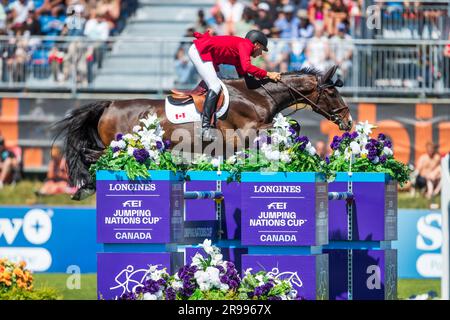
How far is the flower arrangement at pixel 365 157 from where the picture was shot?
10.2 metres

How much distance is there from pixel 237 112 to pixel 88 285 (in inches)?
116

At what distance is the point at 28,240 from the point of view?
48.3 ft

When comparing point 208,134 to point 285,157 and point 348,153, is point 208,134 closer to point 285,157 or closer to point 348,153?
point 348,153

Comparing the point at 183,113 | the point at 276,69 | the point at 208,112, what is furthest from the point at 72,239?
the point at 276,69

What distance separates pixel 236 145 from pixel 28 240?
12.8ft

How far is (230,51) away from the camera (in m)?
12.2

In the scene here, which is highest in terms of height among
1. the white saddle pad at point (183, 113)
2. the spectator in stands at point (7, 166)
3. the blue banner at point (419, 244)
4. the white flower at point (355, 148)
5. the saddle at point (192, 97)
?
the saddle at point (192, 97)

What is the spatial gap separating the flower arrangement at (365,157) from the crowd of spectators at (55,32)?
9.13 metres

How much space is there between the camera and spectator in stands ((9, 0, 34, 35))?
20.1 meters

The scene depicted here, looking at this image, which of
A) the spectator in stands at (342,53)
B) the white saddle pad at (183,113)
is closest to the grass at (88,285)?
the white saddle pad at (183,113)

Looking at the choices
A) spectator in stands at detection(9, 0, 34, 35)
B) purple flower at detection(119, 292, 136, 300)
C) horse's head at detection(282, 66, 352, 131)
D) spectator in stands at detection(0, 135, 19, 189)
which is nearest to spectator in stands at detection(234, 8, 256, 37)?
spectator in stands at detection(9, 0, 34, 35)

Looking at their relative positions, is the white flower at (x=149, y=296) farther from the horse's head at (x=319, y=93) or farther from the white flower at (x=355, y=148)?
the horse's head at (x=319, y=93)
